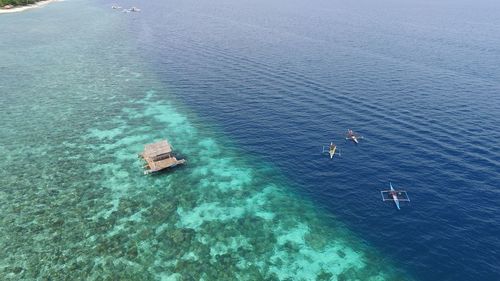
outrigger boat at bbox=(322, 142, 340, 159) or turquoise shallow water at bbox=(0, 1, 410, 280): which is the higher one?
outrigger boat at bbox=(322, 142, 340, 159)

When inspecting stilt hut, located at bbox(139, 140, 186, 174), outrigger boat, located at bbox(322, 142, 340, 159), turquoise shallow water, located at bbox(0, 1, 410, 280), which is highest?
outrigger boat, located at bbox(322, 142, 340, 159)

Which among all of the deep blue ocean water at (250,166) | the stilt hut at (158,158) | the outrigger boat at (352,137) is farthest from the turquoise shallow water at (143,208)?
the outrigger boat at (352,137)

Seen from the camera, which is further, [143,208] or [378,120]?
[378,120]

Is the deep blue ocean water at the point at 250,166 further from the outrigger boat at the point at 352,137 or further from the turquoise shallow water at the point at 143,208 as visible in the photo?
the outrigger boat at the point at 352,137

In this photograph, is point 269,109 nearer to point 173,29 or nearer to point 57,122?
→ point 57,122

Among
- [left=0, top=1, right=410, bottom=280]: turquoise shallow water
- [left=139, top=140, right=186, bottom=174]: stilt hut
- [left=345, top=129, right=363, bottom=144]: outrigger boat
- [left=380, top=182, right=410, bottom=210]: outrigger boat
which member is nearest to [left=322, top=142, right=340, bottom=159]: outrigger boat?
[left=345, top=129, right=363, bottom=144]: outrigger boat

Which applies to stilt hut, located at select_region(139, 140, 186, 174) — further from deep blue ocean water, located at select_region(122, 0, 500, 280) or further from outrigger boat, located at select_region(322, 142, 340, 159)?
outrigger boat, located at select_region(322, 142, 340, 159)

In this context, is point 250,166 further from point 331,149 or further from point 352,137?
Answer: point 352,137

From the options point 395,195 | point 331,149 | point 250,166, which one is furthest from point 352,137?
point 250,166
